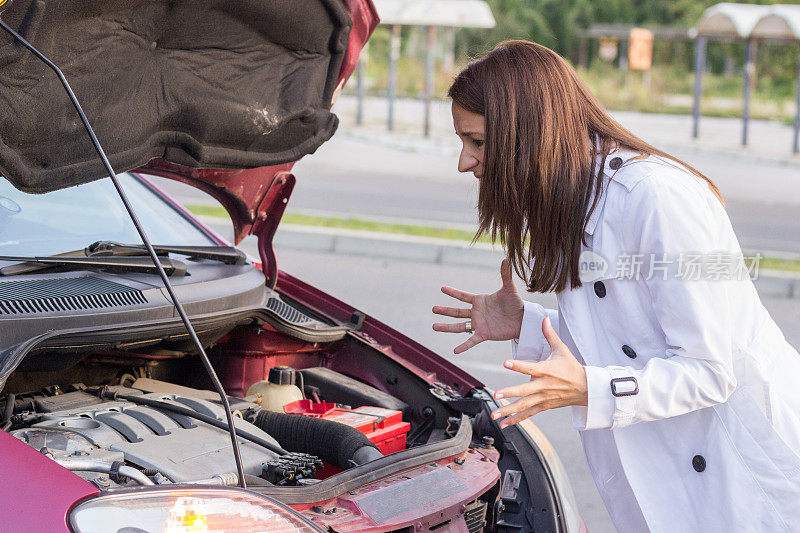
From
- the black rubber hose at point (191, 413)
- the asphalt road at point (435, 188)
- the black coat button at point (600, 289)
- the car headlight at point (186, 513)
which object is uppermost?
the black coat button at point (600, 289)

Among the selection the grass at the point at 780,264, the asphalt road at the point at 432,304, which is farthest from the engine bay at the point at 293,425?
the grass at the point at 780,264

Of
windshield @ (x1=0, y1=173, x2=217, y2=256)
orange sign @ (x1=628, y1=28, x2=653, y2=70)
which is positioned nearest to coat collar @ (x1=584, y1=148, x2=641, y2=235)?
windshield @ (x1=0, y1=173, x2=217, y2=256)

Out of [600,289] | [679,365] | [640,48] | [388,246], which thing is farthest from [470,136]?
[640,48]

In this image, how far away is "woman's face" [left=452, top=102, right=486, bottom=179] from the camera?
1.99 metres

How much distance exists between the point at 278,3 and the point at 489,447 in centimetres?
132

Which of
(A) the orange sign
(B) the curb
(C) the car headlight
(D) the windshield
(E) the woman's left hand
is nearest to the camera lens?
(C) the car headlight

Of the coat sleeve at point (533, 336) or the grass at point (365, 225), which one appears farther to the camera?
the grass at point (365, 225)

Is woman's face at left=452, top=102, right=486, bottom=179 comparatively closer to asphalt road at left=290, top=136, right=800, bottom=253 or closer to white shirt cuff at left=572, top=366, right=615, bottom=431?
white shirt cuff at left=572, top=366, right=615, bottom=431

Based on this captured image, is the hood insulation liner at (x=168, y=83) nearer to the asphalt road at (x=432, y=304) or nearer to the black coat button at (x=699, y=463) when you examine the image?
the black coat button at (x=699, y=463)

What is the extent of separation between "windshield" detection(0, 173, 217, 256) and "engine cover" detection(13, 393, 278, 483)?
57cm

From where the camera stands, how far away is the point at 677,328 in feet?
5.92

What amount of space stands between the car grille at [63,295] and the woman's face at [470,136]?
95 centimetres

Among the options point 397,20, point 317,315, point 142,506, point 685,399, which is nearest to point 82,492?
point 142,506

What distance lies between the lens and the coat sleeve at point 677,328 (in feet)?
5.84
